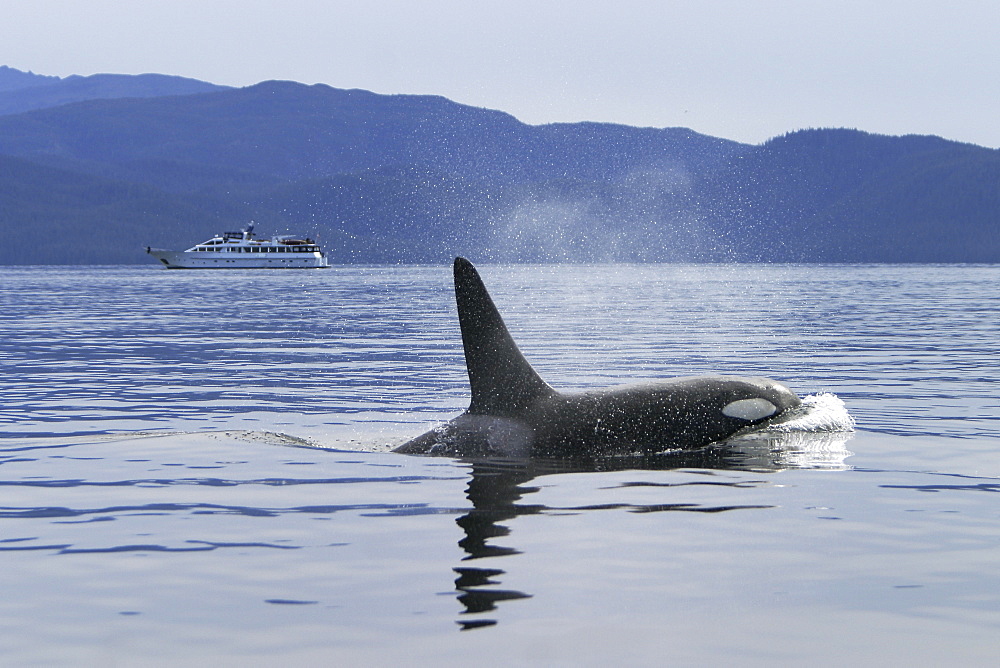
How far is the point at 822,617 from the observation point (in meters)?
8.09

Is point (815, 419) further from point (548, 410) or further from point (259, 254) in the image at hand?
point (259, 254)

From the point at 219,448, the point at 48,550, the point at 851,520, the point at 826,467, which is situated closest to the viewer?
the point at 48,550

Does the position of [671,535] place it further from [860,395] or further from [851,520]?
[860,395]

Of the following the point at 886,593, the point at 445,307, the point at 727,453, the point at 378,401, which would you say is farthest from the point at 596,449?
the point at 445,307

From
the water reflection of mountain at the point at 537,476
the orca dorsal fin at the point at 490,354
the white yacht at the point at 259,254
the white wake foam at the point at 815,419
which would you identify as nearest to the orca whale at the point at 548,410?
the orca dorsal fin at the point at 490,354

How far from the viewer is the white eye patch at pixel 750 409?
15312 mm

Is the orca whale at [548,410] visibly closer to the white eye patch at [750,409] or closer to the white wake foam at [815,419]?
the white eye patch at [750,409]

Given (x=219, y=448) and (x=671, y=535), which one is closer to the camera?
(x=671, y=535)

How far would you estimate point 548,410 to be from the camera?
14.8 metres

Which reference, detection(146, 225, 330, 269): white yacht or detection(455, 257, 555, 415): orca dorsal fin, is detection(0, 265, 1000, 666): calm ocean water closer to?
detection(455, 257, 555, 415): orca dorsal fin

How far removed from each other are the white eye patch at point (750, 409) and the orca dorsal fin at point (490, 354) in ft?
7.61

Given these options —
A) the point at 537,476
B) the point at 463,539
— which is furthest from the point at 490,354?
the point at 463,539

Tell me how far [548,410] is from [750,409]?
2.58 metres

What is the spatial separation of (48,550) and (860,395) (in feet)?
55.9
